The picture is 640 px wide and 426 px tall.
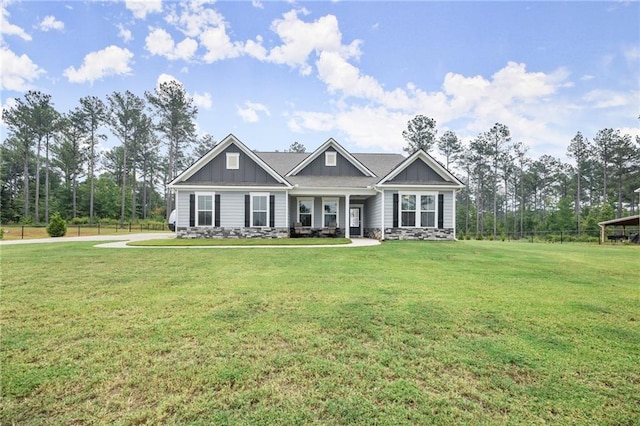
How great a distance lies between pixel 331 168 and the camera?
19.0 m

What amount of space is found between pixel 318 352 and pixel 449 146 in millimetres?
42799

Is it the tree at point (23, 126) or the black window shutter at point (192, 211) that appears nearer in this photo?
the black window shutter at point (192, 211)

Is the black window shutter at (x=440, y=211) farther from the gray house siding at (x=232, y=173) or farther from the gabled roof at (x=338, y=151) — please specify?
the gray house siding at (x=232, y=173)

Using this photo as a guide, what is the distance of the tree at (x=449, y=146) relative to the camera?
40.5 m

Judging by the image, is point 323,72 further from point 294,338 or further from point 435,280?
point 294,338

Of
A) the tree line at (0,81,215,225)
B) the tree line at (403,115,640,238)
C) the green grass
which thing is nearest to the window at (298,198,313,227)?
the green grass

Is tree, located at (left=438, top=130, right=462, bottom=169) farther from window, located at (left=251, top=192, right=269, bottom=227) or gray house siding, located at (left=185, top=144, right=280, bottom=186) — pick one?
window, located at (left=251, top=192, right=269, bottom=227)

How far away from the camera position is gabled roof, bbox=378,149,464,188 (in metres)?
16.6

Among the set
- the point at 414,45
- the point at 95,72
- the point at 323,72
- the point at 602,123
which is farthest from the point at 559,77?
the point at 95,72

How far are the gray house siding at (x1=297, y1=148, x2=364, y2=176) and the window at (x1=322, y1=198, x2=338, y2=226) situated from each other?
1.80 meters

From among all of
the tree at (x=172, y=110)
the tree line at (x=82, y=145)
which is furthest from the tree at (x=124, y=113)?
the tree at (x=172, y=110)

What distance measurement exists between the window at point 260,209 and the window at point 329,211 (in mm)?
3702

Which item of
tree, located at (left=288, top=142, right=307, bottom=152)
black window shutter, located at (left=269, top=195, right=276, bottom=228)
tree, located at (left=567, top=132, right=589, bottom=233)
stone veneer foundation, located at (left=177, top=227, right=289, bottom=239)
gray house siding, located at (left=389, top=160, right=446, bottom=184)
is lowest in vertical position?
stone veneer foundation, located at (left=177, top=227, right=289, bottom=239)

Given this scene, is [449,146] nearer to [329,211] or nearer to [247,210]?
[329,211]
